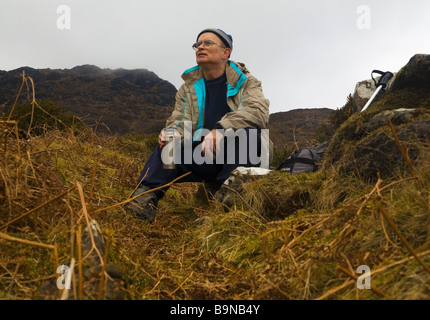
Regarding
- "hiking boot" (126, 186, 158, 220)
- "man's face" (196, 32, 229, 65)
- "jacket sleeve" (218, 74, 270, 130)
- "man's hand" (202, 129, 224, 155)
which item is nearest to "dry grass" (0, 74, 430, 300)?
"hiking boot" (126, 186, 158, 220)

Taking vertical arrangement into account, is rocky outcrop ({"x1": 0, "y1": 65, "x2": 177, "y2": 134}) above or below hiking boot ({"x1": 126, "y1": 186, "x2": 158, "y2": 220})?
above

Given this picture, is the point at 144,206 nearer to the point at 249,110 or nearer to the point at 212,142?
the point at 212,142

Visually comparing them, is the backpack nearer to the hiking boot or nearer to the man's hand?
the man's hand

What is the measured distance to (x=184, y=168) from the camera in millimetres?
4145

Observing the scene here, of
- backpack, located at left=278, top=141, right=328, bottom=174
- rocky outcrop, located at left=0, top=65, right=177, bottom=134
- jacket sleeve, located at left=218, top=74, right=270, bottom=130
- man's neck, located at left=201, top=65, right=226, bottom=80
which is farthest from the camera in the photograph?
rocky outcrop, located at left=0, top=65, right=177, bottom=134

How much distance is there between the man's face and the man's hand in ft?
3.20

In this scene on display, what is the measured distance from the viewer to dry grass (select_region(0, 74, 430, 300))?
160cm

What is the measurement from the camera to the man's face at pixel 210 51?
4.32 metres

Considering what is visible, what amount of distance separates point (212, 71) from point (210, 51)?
248mm

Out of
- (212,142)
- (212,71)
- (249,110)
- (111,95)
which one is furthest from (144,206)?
(111,95)

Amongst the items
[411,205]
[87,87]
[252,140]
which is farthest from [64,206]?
[87,87]

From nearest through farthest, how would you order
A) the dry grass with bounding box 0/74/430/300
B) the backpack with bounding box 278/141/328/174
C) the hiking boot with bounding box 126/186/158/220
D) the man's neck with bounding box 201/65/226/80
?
the dry grass with bounding box 0/74/430/300 → the hiking boot with bounding box 126/186/158/220 → the backpack with bounding box 278/141/328/174 → the man's neck with bounding box 201/65/226/80

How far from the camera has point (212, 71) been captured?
14.8ft

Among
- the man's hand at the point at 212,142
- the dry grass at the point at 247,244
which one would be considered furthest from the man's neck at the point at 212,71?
the dry grass at the point at 247,244
